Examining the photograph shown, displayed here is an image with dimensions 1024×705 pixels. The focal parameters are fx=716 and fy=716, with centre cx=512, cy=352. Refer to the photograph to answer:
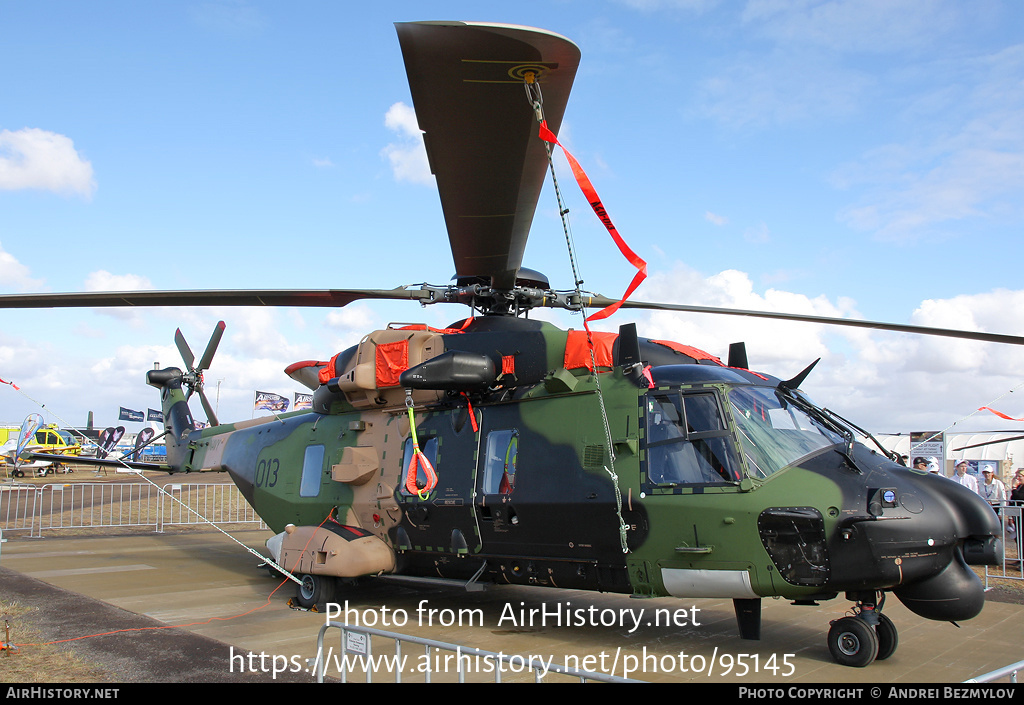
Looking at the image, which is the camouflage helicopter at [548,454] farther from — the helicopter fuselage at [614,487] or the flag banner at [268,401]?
the flag banner at [268,401]

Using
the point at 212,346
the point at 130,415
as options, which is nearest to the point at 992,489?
the point at 212,346

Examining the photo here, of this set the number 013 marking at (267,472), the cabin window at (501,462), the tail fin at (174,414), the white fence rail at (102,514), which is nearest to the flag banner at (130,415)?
the white fence rail at (102,514)

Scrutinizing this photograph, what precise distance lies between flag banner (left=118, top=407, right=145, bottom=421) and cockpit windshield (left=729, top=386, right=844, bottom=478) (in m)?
39.8

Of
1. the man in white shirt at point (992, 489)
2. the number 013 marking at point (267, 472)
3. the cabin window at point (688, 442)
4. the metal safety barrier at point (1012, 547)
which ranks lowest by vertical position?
the metal safety barrier at point (1012, 547)

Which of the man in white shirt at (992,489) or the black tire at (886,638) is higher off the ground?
the man in white shirt at (992,489)

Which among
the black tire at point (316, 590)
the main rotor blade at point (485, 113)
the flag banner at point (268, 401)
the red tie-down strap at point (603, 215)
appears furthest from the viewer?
the flag banner at point (268, 401)

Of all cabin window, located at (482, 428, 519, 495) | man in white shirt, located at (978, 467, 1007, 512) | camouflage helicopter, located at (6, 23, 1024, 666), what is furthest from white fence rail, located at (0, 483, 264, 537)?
man in white shirt, located at (978, 467, 1007, 512)

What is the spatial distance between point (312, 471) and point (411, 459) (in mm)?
2156

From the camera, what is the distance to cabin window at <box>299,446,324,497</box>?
10.1m

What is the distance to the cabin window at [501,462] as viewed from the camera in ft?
25.9

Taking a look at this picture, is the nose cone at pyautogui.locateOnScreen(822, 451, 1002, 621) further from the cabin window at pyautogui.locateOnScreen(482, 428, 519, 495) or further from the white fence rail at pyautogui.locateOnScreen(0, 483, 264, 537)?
the white fence rail at pyautogui.locateOnScreen(0, 483, 264, 537)

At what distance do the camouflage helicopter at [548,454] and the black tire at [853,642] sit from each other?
17 millimetres
